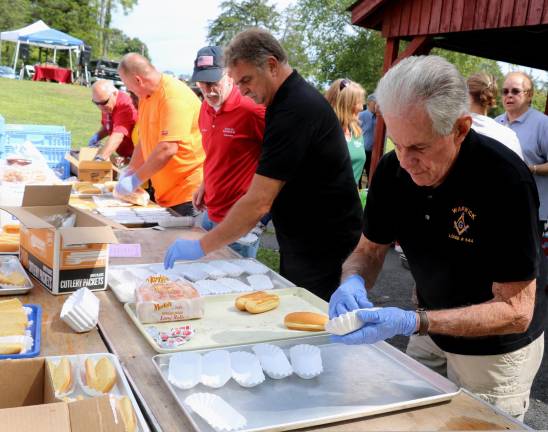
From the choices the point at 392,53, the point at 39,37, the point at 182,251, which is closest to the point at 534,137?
the point at 392,53

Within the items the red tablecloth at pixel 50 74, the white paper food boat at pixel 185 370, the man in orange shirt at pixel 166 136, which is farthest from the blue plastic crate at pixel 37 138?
the red tablecloth at pixel 50 74

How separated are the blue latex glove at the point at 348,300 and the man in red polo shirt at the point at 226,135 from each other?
1073 millimetres

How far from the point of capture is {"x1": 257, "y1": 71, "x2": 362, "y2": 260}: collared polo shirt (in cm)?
210

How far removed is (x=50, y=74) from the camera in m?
25.6

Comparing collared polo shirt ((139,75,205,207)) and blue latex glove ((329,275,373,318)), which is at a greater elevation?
collared polo shirt ((139,75,205,207))

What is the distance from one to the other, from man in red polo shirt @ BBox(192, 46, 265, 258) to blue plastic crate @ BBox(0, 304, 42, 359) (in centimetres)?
123

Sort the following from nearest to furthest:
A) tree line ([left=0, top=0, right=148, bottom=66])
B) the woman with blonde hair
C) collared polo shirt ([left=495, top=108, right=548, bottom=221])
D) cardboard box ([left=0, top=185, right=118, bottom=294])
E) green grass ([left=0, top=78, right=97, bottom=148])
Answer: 1. cardboard box ([left=0, top=185, right=118, bottom=294])
2. the woman with blonde hair
3. collared polo shirt ([left=495, top=108, right=548, bottom=221])
4. green grass ([left=0, top=78, right=97, bottom=148])
5. tree line ([left=0, top=0, right=148, bottom=66])

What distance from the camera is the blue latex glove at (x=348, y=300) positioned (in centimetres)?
154

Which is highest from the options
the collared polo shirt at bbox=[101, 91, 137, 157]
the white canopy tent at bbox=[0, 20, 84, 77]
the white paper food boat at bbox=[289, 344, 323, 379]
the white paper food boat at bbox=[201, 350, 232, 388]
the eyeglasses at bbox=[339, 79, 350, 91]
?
the white canopy tent at bbox=[0, 20, 84, 77]

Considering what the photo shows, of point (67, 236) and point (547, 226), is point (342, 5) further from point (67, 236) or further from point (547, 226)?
point (67, 236)

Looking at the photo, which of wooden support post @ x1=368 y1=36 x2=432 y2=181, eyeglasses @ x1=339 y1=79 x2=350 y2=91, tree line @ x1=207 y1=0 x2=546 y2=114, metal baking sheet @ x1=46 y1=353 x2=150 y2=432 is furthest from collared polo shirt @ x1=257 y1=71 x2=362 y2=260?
tree line @ x1=207 y1=0 x2=546 y2=114

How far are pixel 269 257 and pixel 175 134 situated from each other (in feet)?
9.35

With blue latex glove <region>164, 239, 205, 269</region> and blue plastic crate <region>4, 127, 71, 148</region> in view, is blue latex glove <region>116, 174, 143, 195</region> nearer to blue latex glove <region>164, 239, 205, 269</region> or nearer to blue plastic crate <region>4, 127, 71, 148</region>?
blue latex glove <region>164, 239, 205, 269</region>

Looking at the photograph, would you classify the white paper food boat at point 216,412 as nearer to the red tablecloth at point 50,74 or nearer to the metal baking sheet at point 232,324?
the metal baking sheet at point 232,324
